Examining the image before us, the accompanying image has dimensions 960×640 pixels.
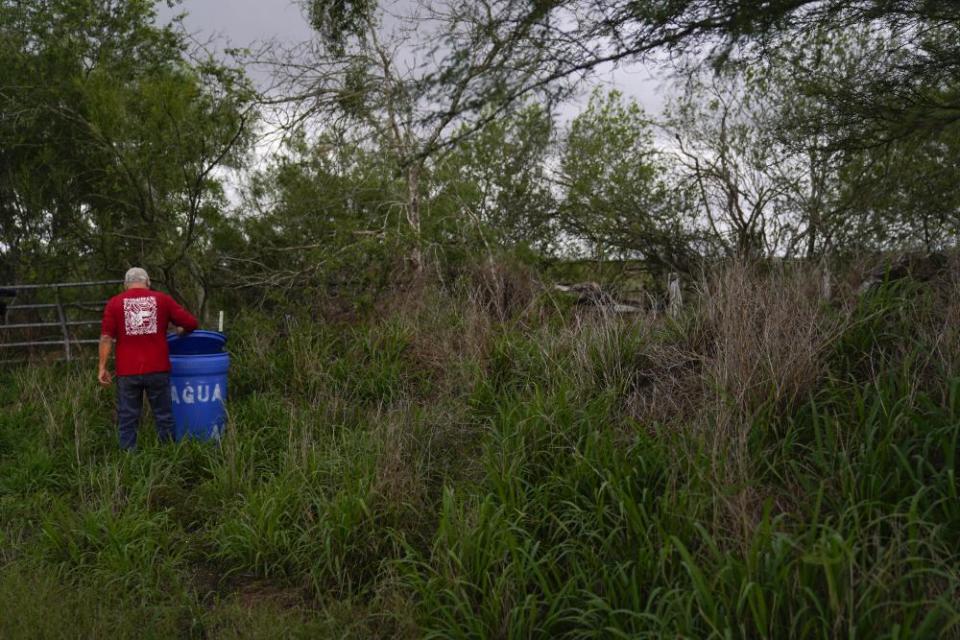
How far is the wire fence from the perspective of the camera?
33.3 feet

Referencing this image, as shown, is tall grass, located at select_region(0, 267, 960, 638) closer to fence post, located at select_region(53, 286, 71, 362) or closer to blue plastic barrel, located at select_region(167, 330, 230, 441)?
blue plastic barrel, located at select_region(167, 330, 230, 441)

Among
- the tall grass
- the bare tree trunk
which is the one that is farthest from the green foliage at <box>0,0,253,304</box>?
the tall grass

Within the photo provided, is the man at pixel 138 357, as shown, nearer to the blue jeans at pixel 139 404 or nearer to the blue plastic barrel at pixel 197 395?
the blue jeans at pixel 139 404

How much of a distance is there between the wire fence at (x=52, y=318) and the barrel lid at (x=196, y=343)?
3.31 metres

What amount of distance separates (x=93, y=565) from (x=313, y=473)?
1373 mm

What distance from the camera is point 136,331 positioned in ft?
21.7

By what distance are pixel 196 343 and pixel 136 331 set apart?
0.73 meters

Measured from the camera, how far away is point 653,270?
1458 cm

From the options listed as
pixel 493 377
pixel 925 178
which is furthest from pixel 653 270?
pixel 493 377

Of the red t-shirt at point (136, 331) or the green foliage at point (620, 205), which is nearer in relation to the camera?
the red t-shirt at point (136, 331)

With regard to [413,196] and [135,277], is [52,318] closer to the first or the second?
[135,277]

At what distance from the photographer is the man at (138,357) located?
657 centimetres

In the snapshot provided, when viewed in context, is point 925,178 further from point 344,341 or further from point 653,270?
point 344,341

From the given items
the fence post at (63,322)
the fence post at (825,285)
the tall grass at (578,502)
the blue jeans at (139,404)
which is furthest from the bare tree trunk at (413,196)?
the fence post at (825,285)
